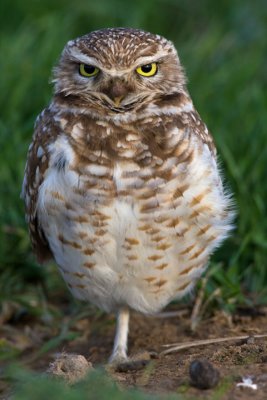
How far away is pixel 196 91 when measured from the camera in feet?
22.7

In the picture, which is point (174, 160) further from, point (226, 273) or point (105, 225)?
point (226, 273)

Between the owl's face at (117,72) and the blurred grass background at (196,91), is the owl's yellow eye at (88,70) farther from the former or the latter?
the blurred grass background at (196,91)

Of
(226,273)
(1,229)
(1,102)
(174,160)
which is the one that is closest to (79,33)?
(1,102)

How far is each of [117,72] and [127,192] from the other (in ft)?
1.82

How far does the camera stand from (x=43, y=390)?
3416mm

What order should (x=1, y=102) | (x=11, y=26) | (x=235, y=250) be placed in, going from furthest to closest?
(x=11, y=26)
(x=1, y=102)
(x=235, y=250)

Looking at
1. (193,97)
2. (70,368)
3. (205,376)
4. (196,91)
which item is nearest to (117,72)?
(70,368)

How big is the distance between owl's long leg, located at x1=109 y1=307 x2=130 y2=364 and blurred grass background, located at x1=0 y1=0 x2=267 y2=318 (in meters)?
0.55

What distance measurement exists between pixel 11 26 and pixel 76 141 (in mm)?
4170

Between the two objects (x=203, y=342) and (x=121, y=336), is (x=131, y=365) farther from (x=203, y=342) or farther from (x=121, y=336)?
(x=121, y=336)

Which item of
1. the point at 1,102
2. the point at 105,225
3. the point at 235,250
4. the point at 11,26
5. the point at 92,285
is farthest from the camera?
the point at 11,26

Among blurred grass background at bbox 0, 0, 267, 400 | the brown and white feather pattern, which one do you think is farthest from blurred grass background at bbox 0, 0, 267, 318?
the brown and white feather pattern

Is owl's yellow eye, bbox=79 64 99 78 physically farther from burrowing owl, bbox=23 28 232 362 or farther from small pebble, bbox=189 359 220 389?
small pebble, bbox=189 359 220 389

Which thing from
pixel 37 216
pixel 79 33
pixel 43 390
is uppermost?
pixel 79 33
